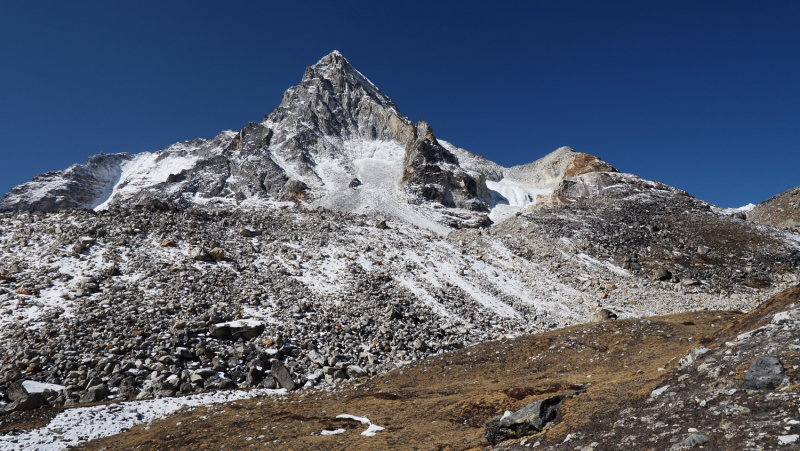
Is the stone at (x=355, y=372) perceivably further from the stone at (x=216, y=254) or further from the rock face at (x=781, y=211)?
the rock face at (x=781, y=211)

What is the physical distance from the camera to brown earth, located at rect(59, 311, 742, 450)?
1063 cm

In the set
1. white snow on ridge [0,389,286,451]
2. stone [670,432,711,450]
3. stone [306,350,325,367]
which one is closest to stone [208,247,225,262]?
stone [306,350,325,367]

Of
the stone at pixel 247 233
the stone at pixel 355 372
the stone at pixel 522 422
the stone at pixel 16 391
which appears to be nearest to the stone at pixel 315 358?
the stone at pixel 355 372

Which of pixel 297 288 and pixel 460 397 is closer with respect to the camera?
pixel 460 397

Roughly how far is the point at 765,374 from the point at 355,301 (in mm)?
20932

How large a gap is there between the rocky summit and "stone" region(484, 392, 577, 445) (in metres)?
0.04

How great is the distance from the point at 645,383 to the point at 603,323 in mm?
13699

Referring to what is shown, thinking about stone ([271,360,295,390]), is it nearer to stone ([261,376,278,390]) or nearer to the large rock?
stone ([261,376,278,390])

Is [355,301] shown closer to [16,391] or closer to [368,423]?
[368,423]

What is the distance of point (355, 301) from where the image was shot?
25.5 m

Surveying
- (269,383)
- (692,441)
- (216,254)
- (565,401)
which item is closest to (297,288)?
(216,254)

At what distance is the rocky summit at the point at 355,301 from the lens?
1245 cm

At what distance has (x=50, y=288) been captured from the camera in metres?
21.6

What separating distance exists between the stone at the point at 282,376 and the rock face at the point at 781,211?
86.1m
